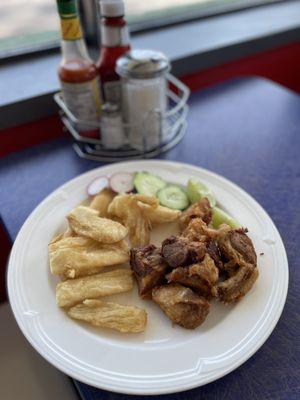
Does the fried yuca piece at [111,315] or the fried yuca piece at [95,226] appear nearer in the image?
the fried yuca piece at [111,315]

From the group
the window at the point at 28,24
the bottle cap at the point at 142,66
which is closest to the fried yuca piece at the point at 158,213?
the bottle cap at the point at 142,66

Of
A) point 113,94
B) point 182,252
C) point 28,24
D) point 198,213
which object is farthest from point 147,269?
point 28,24

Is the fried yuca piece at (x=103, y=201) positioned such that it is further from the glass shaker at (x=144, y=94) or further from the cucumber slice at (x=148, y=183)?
the glass shaker at (x=144, y=94)

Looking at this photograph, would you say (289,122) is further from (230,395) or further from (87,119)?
(230,395)

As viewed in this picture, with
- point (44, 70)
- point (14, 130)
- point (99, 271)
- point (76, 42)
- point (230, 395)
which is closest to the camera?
point (230, 395)

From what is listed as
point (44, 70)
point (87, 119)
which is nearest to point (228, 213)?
point (87, 119)

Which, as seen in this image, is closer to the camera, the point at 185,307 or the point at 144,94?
the point at 185,307

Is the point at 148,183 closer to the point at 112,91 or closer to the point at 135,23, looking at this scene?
the point at 112,91
